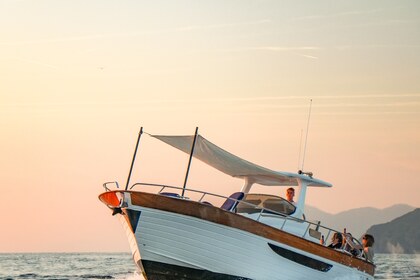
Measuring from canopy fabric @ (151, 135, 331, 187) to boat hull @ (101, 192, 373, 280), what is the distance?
2.37 m

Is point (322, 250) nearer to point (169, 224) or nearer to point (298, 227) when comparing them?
point (298, 227)

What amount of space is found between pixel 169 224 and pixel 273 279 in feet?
10.1

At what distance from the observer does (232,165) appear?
22.0 meters

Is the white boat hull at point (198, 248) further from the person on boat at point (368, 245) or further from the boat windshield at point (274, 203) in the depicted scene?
the person on boat at point (368, 245)

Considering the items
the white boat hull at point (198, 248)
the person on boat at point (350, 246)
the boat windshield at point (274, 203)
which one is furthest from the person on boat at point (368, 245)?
the white boat hull at point (198, 248)

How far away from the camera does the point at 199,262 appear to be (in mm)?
19109

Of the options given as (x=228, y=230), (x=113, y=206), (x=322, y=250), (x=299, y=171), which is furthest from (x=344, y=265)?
(x=113, y=206)

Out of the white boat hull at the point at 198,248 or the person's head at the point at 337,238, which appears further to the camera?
the person's head at the point at 337,238

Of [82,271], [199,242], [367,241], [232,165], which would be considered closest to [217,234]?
[199,242]

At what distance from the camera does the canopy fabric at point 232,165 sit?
21.0 metres

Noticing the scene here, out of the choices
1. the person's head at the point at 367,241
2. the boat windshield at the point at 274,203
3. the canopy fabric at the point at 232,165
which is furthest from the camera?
the person's head at the point at 367,241

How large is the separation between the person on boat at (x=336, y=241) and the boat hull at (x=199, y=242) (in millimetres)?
2453

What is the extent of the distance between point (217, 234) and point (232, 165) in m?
3.46

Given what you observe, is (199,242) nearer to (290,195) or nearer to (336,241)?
(290,195)
